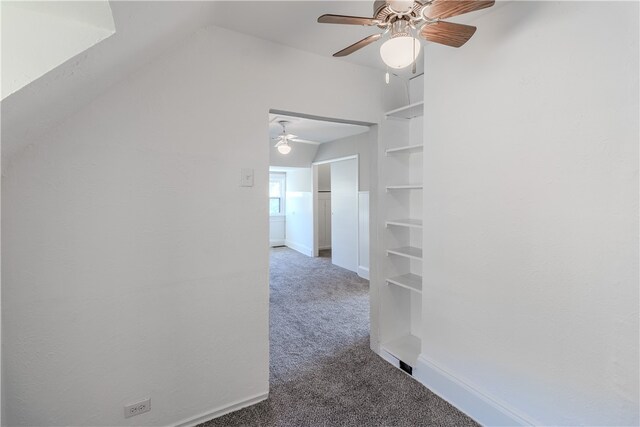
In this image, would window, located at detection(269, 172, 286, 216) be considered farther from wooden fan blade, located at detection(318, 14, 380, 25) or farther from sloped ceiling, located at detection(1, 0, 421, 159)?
wooden fan blade, located at detection(318, 14, 380, 25)

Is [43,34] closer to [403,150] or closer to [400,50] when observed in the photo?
[400,50]

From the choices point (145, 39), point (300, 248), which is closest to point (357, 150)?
point (300, 248)

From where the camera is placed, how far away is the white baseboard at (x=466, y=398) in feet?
5.61

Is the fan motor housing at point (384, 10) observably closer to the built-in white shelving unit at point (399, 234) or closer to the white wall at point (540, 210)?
the white wall at point (540, 210)

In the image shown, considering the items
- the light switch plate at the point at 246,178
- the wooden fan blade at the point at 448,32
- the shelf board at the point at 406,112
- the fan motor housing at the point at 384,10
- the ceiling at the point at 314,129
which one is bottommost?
the light switch plate at the point at 246,178

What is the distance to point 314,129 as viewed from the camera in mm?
4680

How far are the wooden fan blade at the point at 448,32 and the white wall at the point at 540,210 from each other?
16.4 inches

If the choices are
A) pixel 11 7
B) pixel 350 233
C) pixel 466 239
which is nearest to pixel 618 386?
pixel 466 239

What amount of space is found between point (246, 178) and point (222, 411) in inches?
59.4

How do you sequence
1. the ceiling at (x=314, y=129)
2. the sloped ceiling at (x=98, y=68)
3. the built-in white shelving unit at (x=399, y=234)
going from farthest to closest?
the ceiling at (x=314, y=129), the built-in white shelving unit at (x=399, y=234), the sloped ceiling at (x=98, y=68)

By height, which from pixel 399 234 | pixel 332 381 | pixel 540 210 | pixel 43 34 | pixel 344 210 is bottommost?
pixel 332 381

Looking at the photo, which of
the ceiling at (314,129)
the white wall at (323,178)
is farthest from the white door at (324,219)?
the ceiling at (314,129)

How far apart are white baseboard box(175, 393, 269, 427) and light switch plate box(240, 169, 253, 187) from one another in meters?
1.43

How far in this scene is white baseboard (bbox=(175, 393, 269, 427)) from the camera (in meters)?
1.82
